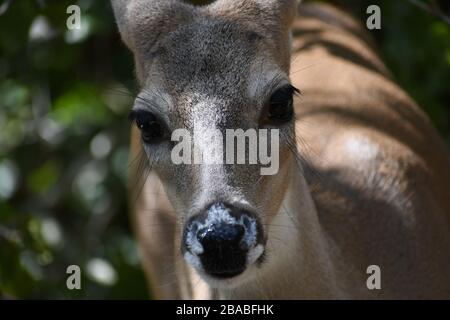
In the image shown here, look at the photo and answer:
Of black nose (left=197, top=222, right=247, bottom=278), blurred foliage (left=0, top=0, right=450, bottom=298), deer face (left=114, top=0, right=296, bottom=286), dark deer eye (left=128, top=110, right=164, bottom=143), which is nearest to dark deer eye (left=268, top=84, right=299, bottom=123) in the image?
deer face (left=114, top=0, right=296, bottom=286)

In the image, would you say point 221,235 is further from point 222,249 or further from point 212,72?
point 212,72

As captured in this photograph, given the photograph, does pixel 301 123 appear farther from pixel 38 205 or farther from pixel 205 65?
pixel 38 205

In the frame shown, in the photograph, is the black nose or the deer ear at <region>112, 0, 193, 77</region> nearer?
the black nose

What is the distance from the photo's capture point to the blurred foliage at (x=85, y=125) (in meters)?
5.79

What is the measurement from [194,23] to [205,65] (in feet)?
0.75

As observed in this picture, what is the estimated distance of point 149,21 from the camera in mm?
4074

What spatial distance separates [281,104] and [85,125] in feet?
10.3

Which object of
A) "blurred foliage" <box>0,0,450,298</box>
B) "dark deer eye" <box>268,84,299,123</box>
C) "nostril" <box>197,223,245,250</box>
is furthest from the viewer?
"blurred foliage" <box>0,0,450,298</box>

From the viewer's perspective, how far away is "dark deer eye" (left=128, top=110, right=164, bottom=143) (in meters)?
3.82

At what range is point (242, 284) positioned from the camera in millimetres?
4008

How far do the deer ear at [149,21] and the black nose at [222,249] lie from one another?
0.82m
